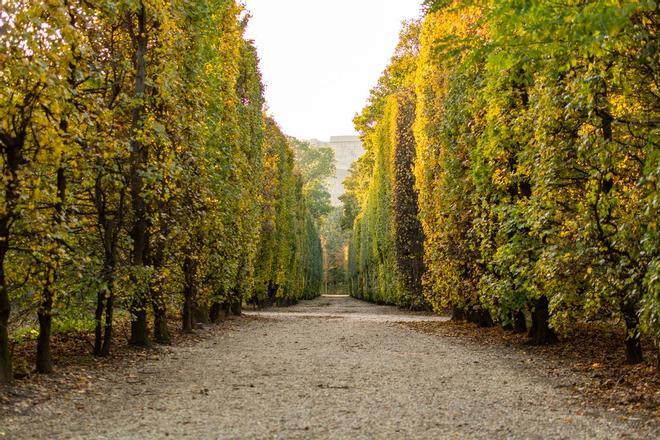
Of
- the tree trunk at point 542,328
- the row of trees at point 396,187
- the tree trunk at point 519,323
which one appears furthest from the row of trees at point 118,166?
the row of trees at point 396,187

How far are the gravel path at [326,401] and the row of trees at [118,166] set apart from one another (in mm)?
1436

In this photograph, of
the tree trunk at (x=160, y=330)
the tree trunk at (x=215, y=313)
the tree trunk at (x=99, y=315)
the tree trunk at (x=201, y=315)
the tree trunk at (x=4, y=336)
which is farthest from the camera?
the tree trunk at (x=215, y=313)

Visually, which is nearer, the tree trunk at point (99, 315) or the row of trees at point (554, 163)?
the row of trees at point (554, 163)

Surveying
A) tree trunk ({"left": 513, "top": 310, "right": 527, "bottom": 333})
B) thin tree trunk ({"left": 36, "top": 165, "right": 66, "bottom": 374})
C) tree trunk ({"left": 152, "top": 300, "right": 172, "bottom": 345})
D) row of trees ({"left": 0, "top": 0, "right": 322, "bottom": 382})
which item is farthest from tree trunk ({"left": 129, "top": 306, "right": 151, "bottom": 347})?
tree trunk ({"left": 513, "top": 310, "right": 527, "bottom": 333})

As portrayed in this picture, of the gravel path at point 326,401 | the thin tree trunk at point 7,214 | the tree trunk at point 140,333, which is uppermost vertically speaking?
the thin tree trunk at point 7,214

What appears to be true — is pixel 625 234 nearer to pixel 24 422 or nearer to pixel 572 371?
pixel 572 371

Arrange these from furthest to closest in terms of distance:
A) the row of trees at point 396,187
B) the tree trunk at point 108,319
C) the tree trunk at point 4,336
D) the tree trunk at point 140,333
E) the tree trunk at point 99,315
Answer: the row of trees at point 396,187 → the tree trunk at point 140,333 → the tree trunk at point 108,319 → the tree trunk at point 99,315 → the tree trunk at point 4,336

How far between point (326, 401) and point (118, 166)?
16.2 feet

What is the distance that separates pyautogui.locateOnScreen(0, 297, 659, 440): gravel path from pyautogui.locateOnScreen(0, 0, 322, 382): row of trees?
144cm

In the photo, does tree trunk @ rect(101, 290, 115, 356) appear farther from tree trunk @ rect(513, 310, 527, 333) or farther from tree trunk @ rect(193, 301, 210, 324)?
tree trunk @ rect(513, 310, 527, 333)

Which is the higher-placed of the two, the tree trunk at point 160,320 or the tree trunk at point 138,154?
the tree trunk at point 138,154

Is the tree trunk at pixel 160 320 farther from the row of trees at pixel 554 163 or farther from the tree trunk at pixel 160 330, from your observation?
the row of trees at pixel 554 163

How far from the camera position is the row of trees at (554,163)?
5.84 metres

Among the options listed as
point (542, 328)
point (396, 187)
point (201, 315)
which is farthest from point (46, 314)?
point (396, 187)
